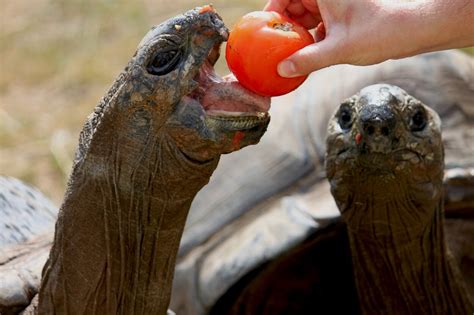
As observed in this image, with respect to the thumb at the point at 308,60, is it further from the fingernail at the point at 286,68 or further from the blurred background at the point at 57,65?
the blurred background at the point at 57,65

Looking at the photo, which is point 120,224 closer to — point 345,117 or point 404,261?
point 345,117

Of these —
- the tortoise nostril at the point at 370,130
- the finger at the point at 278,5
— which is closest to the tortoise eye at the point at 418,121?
the tortoise nostril at the point at 370,130

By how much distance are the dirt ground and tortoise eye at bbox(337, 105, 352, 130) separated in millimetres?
2390

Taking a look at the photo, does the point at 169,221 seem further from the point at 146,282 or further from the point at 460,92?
the point at 460,92

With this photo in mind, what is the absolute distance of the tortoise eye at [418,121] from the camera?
317cm

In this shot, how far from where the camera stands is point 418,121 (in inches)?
126

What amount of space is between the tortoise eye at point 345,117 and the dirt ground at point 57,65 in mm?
2390

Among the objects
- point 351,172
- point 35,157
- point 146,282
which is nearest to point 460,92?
point 351,172

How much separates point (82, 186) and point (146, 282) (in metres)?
0.26

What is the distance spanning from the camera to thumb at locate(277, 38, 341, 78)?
7.48 feet

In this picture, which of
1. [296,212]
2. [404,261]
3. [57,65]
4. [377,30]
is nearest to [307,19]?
[377,30]

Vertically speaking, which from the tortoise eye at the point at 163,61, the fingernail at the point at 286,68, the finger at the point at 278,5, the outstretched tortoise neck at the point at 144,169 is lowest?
the outstretched tortoise neck at the point at 144,169

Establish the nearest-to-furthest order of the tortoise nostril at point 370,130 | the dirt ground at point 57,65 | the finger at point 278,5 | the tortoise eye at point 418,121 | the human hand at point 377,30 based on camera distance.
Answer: the human hand at point 377,30 → the finger at point 278,5 → the tortoise nostril at point 370,130 → the tortoise eye at point 418,121 → the dirt ground at point 57,65

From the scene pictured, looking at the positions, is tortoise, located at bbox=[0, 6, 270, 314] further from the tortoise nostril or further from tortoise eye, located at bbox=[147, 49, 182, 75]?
the tortoise nostril
